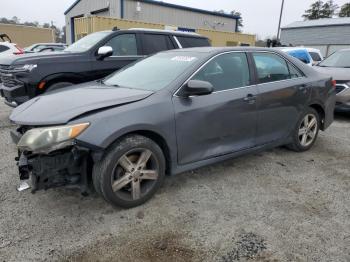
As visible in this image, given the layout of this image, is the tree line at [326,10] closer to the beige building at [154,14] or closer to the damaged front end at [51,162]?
the beige building at [154,14]

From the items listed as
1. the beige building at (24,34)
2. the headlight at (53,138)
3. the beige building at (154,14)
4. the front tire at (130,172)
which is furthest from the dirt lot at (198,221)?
the beige building at (24,34)

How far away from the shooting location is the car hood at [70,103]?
115 inches

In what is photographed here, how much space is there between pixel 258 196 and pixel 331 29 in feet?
149

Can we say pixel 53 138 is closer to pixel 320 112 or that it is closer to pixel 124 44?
pixel 320 112

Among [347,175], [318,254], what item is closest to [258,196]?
[318,254]

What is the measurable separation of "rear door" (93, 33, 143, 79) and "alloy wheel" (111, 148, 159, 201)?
3709 millimetres

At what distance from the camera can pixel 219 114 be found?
3.66 meters

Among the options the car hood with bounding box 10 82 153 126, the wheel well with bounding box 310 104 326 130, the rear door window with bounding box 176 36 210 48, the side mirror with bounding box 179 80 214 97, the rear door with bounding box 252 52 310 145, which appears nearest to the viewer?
the car hood with bounding box 10 82 153 126

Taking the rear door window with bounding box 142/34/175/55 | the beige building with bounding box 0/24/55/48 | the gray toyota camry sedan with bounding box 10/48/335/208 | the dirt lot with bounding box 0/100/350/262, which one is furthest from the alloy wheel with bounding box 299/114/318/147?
the beige building with bounding box 0/24/55/48

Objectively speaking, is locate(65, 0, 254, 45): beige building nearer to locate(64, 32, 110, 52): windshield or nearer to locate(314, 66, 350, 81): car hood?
locate(64, 32, 110, 52): windshield

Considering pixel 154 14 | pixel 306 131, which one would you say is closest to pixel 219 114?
A: pixel 306 131

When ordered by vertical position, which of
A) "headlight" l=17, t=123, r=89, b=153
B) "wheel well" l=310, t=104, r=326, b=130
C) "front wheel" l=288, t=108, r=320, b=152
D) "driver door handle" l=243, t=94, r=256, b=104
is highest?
"driver door handle" l=243, t=94, r=256, b=104

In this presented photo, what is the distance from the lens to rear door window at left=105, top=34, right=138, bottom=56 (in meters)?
6.74

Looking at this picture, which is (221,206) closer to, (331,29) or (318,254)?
(318,254)
